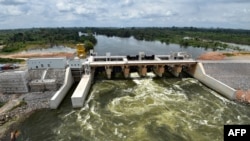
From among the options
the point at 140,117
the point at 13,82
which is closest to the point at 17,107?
the point at 13,82

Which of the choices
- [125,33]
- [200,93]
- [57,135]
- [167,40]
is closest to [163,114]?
[200,93]

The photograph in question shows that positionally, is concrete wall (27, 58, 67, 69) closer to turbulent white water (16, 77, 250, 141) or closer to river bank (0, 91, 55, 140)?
river bank (0, 91, 55, 140)

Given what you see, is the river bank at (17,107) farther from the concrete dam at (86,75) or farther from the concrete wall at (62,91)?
the concrete dam at (86,75)

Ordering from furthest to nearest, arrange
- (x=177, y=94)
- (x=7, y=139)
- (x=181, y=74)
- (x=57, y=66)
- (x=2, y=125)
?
(x=181, y=74) < (x=57, y=66) < (x=177, y=94) < (x=2, y=125) < (x=7, y=139)

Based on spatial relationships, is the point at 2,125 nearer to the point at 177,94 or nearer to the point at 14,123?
the point at 14,123

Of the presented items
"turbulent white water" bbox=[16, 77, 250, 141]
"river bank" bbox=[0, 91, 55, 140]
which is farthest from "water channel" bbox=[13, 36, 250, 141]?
"river bank" bbox=[0, 91, 55, 140]

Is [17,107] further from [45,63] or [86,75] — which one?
[86,75]

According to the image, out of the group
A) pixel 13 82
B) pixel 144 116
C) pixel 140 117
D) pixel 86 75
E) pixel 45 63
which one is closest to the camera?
pixel 140 117

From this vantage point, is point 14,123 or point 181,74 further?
point 181,74
